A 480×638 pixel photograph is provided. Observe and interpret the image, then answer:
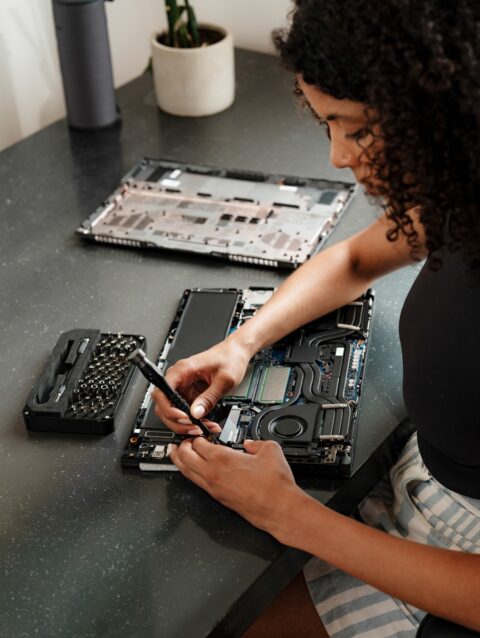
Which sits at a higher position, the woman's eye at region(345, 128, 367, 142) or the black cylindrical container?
the woman's eye at region(345, 128, 367, 142)

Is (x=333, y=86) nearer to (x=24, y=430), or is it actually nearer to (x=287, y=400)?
(x=287, y=400)

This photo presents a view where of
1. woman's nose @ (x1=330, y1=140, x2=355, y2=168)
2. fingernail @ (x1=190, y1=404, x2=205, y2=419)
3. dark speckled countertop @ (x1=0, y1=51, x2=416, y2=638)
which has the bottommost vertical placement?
dark speckled countertop @ (x1=0, y1=51, x2=416, y2=638)

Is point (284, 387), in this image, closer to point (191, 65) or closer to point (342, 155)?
point (342, 155)

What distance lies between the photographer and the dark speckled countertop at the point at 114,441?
95 cm

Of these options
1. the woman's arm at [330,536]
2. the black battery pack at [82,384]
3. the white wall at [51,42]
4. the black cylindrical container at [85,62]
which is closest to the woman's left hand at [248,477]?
the woman's arm at [330,536]

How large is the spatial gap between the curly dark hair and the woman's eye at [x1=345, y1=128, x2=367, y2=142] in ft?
0.05

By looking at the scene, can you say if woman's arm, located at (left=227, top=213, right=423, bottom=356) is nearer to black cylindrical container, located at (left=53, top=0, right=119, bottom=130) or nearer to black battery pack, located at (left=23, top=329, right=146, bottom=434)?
black battery pack, located at (left=23, top=329, right=146, bottom=434)

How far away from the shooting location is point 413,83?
779 millimetres

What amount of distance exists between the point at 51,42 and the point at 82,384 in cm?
112

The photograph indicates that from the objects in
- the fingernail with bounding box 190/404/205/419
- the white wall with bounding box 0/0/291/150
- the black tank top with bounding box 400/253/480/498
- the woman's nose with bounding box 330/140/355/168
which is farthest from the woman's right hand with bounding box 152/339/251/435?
the white wall with bounding box 0/0/291/150

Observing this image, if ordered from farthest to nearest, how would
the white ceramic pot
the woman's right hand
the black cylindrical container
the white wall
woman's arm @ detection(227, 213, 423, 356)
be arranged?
the white wall → the white ceramic pot → the black cylindrical container → woman's arm @ detection(227, 213, 423, 356) → the woman's right hand

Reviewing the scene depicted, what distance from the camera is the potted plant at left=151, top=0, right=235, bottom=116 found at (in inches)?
72.1

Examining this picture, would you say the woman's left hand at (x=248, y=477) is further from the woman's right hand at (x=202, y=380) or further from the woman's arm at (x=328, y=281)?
the woman's arm at (x=328, y=281)

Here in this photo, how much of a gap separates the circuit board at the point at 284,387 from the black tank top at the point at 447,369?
0.32ft
